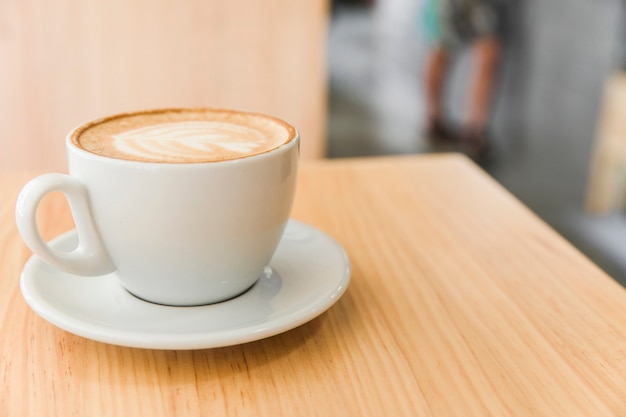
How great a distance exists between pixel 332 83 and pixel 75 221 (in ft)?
10.9

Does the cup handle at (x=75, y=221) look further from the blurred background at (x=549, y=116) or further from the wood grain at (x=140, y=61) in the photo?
the blurred background at (x=549, y=116)

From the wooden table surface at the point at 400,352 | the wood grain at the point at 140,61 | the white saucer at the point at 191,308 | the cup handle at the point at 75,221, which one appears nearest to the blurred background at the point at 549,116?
the wood grain at the point at 140,61

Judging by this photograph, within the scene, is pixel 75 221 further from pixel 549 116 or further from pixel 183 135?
pixel 549 116

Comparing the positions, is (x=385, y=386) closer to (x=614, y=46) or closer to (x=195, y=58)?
(x=195, y=58)

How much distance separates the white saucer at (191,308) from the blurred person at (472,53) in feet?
7.05

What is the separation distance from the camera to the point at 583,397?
358 millimetres

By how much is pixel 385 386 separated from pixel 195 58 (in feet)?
2.67

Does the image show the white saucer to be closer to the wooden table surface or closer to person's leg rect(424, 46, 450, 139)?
the wooden table surface

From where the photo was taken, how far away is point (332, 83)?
3646 mm

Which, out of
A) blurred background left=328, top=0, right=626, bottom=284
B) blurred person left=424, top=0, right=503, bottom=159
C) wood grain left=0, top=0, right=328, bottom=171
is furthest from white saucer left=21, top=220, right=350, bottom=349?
blurred person left=424, top=0, right=503, bottom=159

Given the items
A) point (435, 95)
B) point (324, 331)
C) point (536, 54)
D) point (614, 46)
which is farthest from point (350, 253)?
point (435, 95)

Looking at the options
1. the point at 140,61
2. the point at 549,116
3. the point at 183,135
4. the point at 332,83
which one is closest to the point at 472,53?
the point at 549,116

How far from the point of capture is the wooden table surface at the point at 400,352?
13.8 inches

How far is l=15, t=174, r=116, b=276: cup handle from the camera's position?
1.26 feet
